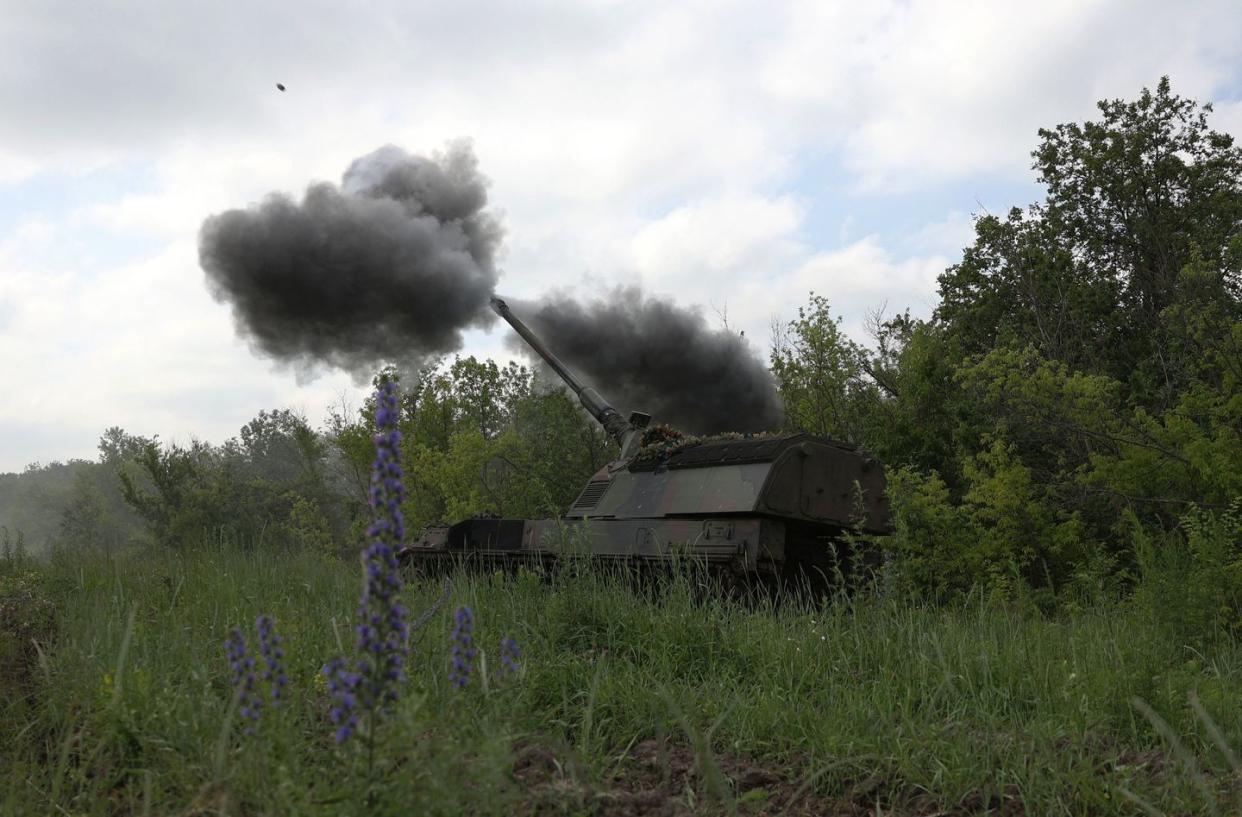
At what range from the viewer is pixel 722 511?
34.2ft

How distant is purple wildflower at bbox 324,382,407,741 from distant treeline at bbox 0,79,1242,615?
7.13 metres

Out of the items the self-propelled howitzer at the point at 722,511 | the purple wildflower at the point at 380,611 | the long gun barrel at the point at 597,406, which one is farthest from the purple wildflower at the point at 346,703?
the long gun barrel at the point at 597,406

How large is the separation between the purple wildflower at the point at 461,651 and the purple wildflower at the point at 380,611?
44 cm

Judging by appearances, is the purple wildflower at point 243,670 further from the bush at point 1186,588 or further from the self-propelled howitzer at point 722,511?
the self-propelled howitzer at point 722,511

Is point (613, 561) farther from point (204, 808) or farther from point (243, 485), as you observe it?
point (243, 485)

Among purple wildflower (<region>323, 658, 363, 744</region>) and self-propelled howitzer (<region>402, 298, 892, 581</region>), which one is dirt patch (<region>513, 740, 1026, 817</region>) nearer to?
purple wildflower (<region>323, 658, 363, 744</region>)

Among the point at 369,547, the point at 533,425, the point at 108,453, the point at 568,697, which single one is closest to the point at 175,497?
the point at 533,425

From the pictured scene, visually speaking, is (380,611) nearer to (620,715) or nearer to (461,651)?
(461,651)

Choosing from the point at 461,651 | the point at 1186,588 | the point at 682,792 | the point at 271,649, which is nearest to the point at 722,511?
the point at 1186,588

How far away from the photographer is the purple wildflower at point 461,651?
116 inches

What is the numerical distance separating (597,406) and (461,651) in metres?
11.3

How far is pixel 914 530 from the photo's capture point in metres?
14.5

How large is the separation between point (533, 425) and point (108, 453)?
7686cm

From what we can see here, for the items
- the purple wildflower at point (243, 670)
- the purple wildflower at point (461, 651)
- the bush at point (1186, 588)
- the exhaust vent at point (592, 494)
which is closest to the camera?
the purple wildflower at point (243, 670)
